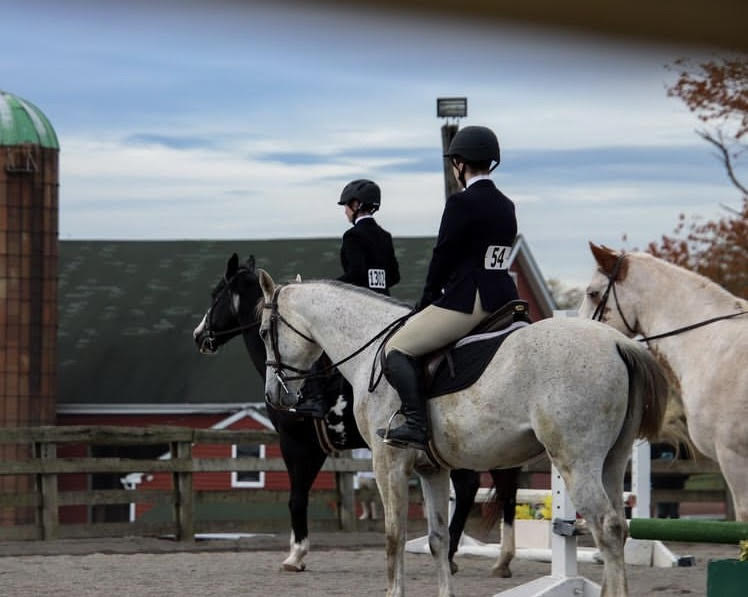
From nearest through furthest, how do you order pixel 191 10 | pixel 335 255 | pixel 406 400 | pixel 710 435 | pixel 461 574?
pixel 191 10
pixel 406 400
pixel 710 435
pixel 461 574
pixel 335 255

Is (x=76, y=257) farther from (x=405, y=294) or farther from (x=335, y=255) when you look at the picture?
(x=405, y=294)

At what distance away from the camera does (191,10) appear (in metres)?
0.94

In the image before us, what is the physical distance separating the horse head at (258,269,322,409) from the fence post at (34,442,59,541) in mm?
5586

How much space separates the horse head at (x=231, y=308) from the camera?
9.52 meters

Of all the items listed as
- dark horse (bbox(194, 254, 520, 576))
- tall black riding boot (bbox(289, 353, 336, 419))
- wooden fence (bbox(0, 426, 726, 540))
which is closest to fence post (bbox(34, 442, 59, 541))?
wooden fence (bbox(0, 426, 726, 540))

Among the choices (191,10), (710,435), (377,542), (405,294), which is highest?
(405,294)

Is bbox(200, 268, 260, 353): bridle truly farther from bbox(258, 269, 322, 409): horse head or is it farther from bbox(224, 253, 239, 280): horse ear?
bbox(258, 269, 322, 409): horse head

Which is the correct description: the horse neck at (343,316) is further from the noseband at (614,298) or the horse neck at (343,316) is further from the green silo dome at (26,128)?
the green silo dome at (26,128)

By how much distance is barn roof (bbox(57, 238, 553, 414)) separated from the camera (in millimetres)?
25672

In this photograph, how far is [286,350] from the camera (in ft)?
23.9

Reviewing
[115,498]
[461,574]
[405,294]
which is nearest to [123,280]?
[405,294]

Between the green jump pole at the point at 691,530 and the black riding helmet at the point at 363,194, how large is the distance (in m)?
4.63

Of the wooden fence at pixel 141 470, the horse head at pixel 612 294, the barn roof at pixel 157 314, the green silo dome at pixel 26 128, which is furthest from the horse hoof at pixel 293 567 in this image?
the barn roof at pixel 157 314

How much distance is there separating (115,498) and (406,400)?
7691 millimetres
